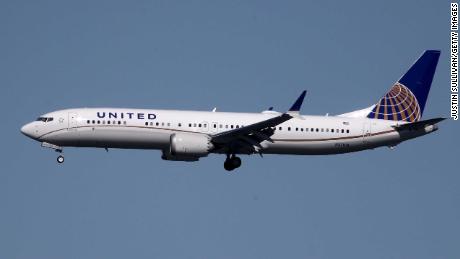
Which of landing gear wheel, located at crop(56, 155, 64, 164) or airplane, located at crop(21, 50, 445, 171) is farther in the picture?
landing gear wheel, located at crop(56, 155, 64, 164)

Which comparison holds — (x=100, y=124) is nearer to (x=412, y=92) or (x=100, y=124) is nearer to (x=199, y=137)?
(x=199, y=137)

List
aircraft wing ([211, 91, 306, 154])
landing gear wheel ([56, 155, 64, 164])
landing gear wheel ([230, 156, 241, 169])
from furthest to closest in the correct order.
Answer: landing gear wheel ([230, 156, 241, 169]) → landing gear wheel ([56, 155, 64, 164]) → aircraft wing ([211, 91, 306, 154])

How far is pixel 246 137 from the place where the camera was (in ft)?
216

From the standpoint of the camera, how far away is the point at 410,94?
245 feet

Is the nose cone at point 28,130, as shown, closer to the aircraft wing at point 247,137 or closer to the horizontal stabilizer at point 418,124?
the aircraft wing at point 247,137

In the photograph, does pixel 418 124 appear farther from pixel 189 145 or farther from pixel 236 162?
pixel 189 145

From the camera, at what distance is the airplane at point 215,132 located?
2584 inches

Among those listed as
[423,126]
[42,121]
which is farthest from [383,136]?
[42,121]

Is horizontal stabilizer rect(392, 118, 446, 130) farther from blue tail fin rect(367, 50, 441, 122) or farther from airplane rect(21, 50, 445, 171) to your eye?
blue tail fin rect(367, 50, 441, 122)

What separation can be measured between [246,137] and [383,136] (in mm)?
11237

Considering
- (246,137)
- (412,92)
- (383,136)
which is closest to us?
(246,137)

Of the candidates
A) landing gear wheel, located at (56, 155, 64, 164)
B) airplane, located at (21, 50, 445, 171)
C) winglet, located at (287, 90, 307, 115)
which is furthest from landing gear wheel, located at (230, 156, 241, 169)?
landing gear wheel, located at (56, 155, 64, 164)

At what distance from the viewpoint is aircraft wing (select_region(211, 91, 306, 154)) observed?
64.0 metres

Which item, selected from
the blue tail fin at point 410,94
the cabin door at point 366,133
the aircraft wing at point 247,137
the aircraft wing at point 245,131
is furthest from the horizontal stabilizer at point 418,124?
the aircraft wing at point 245,131
